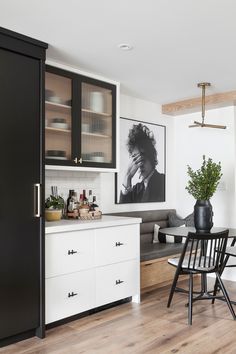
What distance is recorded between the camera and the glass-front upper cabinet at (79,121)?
334 cm

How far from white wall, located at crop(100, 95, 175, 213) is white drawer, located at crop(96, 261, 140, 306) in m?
0.91

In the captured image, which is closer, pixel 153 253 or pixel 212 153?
pixel 153 253

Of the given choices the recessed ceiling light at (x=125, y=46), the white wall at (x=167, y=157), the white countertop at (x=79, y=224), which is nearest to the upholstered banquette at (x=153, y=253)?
the white wall at (x=167, y=157)

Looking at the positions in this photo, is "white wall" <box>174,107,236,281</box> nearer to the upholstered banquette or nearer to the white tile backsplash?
the upholstered banquette

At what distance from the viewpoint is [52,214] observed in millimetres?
3332

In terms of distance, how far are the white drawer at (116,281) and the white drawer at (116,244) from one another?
7cm

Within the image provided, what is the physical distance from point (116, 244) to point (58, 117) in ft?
4.34

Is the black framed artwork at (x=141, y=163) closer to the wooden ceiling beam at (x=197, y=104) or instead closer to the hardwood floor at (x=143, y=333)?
the wooden ceiling beam at (x=197, y=104)

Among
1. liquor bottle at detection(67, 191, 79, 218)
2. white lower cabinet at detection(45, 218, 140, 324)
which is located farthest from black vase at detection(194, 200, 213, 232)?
liquor bottle at detection(67, 191, 79, 218)

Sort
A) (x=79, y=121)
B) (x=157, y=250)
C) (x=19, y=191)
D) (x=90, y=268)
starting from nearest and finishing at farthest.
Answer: (x=19, y=191)
(x=90, y=268)
(x=79, y=121)
(x=157, y=250)

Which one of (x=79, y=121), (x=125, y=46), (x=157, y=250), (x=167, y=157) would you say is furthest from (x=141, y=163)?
(x=125, y=46)

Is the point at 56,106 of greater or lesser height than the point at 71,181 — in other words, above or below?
above

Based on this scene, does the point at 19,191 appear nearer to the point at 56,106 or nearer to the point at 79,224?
the point at 79,224

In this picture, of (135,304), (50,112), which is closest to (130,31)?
(50,112)
